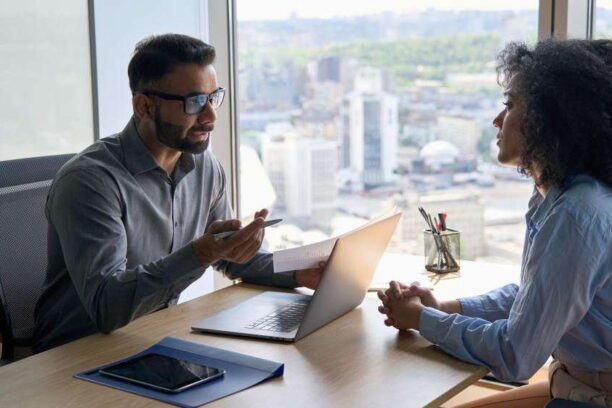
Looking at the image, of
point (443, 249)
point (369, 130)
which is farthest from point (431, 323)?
point (369, 130)

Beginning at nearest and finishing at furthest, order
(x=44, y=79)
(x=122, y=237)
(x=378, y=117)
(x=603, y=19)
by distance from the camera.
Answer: (x=122, y=237), (x=603, y=19), (x=44, y=79), (x=378, y=117)

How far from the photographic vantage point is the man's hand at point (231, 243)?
1.88m

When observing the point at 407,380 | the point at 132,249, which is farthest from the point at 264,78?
the point at 407,380

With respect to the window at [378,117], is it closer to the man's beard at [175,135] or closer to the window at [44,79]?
the window at [44,79]

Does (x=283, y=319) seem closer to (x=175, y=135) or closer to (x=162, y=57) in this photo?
(x=175, y=135)

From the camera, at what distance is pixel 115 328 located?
1.88 m

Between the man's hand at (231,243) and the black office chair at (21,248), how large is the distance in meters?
0.56

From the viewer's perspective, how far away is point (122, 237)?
201cm

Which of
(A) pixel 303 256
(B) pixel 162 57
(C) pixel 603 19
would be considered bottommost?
(A) pixel 303 256

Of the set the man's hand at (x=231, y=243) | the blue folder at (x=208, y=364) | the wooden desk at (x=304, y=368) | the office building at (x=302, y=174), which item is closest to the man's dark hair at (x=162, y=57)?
the man's hand at (x=231, y=243)

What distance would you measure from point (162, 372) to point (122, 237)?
508mm

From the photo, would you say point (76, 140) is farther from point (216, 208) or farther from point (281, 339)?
point (281, 339)

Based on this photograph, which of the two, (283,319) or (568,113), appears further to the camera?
(283,319)

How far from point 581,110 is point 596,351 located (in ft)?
1.53
